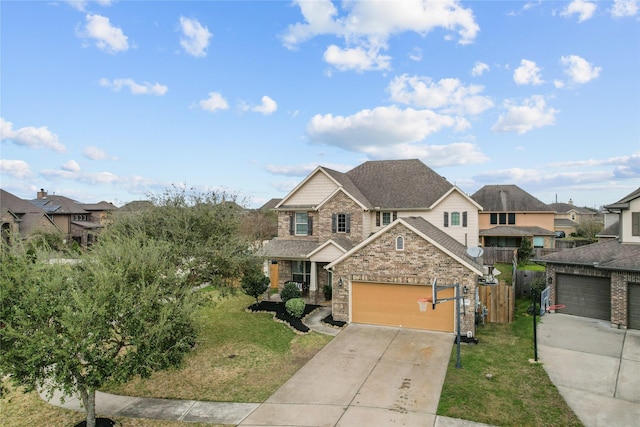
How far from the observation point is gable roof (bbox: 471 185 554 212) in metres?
39.9

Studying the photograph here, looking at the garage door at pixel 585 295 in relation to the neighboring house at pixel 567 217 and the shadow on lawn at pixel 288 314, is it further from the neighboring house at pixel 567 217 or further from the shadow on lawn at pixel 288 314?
the neighboring house at pixel 567 217

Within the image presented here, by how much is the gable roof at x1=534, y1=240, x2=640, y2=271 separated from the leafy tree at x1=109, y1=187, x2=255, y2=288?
14.8 m

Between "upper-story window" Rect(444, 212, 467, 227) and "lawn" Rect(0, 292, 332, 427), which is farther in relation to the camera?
"upper-story window" Rect(444, 212, 467, 227)

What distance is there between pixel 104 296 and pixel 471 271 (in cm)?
1300

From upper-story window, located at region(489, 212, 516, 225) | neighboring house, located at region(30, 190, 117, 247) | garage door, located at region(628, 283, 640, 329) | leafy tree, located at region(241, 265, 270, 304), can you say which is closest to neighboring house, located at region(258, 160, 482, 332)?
leafy tree, located at region(241, 265, 270, 304)

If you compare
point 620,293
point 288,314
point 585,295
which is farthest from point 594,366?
point 288,314

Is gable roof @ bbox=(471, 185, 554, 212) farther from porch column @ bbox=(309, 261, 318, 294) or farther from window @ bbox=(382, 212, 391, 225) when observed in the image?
porch column @ bbox=(309, 261, 318, 294)

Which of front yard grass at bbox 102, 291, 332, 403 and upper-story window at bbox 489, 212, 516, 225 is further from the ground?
upper-story window at bbox 489, 212, 516, 225

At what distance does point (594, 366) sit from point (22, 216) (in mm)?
53190

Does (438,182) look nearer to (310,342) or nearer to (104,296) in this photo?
(310,342)

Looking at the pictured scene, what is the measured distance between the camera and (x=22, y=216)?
142 feet

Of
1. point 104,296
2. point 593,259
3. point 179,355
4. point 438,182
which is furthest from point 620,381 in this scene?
point 438,182

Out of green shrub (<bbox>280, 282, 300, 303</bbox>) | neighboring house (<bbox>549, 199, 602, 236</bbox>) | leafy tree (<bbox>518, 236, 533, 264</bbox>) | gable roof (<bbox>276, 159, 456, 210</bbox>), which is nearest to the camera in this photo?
green shrub (<bbox>280, 282, 300, 303</bbox>)

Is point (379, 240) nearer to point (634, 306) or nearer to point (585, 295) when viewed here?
point (585, 295)
